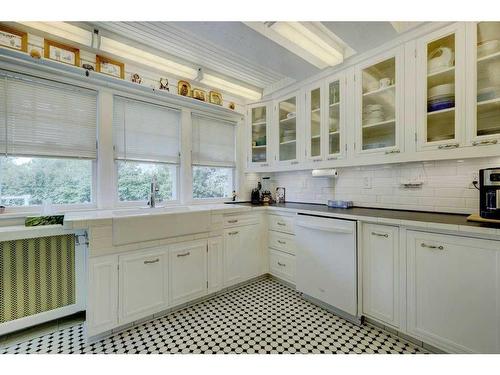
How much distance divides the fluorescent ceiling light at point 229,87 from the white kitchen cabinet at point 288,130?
35 centimetres

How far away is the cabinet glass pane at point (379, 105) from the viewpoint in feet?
7.04

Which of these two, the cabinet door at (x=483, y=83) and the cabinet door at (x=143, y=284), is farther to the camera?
the cabinet door at (x=143, y=284)

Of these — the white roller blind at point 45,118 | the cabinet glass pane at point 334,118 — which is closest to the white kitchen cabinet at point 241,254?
the cabinet glass pane at point 334,118

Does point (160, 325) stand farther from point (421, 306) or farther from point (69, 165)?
point (421, 306)

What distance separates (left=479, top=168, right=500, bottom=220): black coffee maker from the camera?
60.6 inches

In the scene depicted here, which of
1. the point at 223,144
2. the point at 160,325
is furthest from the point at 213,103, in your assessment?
the point at 160,325

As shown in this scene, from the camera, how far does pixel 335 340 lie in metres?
1.77

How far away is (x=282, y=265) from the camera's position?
2754mm

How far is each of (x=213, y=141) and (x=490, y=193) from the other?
2827mm

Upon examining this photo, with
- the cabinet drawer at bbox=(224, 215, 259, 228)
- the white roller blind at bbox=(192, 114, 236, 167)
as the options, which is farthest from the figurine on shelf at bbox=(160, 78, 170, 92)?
the cabinet drawer at bbox=(224, 215, 259, 228)

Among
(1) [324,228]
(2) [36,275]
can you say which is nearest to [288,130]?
(1) [324,228]

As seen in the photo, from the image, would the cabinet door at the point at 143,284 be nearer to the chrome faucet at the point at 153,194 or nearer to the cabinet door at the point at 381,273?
the chrome faucet at the point at 153,194

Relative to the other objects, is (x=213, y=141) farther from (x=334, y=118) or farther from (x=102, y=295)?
(x=102, y=295)

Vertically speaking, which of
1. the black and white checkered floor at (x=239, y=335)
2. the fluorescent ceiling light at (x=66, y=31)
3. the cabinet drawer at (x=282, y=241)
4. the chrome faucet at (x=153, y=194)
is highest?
the fluorescent ceiling light at (x=66, y=31)
